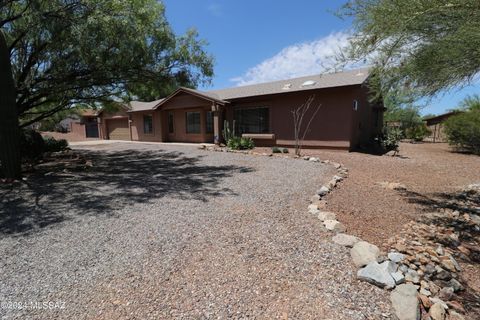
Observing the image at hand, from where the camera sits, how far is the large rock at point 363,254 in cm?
297

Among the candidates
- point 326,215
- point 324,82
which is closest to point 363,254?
point 326,215

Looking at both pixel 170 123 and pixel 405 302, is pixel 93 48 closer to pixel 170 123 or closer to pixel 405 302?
pixel 405 302

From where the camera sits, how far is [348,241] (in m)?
3.43

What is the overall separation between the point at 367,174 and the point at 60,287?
25.6 ft

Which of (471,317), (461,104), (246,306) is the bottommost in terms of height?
(471,317)

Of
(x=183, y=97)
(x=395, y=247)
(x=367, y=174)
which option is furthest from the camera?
(x=183, y=97)

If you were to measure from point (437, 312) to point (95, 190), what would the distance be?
21.3ft

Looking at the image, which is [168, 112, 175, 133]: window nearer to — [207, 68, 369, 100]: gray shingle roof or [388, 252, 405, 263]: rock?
[207, 68, 369, 100]: gray shingle roof

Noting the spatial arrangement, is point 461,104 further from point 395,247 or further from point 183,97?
point 395,247

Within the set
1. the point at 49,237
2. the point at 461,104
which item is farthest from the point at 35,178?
the point at 461,104

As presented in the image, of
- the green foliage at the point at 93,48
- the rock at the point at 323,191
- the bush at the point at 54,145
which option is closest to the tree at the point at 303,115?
the green foliage at the point at 93,48

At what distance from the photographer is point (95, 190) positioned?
20.4 feet

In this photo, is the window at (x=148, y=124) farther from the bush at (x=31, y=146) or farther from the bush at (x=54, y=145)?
the bush at (x=31, y=146)

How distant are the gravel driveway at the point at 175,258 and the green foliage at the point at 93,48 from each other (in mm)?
4085
